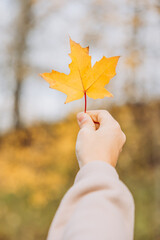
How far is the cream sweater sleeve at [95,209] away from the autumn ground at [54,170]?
3039 mm

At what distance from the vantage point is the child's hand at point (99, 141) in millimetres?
534

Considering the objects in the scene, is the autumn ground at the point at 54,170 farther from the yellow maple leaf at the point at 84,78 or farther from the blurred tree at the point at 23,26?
the yellow maple leaf at the point at 84,78

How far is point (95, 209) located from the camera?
0.43m

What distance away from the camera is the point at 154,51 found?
11.8 ft

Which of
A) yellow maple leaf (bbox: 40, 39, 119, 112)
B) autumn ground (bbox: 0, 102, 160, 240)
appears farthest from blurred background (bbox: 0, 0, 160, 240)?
yellow maple leaf (bbox: 40, 39, 119, 112)

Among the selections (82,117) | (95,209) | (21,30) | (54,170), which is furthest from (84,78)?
(21,30)

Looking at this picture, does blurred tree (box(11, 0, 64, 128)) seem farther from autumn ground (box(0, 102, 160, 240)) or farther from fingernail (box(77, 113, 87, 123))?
fingernail (box(77, 113, 87, 123))

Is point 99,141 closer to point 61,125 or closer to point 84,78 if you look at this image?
point 84,78

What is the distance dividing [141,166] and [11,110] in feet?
6.43

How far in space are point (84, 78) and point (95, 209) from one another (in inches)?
13.2

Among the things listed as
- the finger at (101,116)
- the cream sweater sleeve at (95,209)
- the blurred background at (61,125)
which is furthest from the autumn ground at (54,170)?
the cream sweater sleeve at (95,209)

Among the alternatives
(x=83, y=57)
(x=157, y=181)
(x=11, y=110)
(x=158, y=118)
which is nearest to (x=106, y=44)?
(x=158, y=118)

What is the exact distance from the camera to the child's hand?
534mm

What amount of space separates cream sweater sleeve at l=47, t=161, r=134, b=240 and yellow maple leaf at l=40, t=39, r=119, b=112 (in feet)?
0.75
